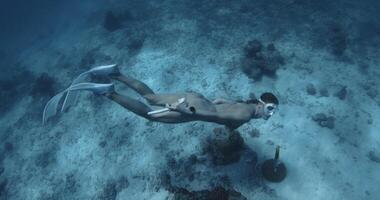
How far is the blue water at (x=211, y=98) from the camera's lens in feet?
30.0

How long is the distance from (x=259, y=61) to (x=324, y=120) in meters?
3.44

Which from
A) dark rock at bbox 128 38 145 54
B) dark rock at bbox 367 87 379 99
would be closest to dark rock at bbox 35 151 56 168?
dark rock at bbox 128 38 145 54

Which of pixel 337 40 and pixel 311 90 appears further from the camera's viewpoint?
pixel 337 40

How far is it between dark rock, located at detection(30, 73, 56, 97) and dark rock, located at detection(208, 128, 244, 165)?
10.5 metres

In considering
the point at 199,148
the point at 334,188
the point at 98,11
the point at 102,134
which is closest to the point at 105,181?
the point at 102,134

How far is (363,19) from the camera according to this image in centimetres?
1585

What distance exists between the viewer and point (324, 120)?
401 inches

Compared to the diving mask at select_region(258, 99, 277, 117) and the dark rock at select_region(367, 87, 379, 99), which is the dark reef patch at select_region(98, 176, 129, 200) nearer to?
the diving mask at select_region(258, 99, 277, 117)

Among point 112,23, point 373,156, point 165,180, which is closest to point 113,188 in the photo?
point 165,180

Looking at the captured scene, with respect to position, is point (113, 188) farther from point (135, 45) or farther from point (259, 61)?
point (135, 45)

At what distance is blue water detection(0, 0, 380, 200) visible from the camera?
30.0ft

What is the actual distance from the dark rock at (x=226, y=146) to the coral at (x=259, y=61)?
12.0 ft

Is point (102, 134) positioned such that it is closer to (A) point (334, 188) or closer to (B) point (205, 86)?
(B) point (205, 86)

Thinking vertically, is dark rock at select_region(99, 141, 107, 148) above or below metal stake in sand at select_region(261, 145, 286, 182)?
below
